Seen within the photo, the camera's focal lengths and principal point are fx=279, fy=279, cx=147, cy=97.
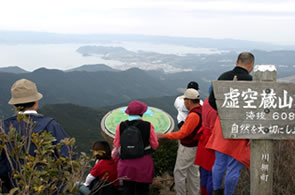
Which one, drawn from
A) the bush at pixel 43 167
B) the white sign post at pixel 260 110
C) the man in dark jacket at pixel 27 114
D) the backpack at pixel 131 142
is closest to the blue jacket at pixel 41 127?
the man in dark jacket at pixel 27 114

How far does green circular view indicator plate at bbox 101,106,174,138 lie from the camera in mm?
4625

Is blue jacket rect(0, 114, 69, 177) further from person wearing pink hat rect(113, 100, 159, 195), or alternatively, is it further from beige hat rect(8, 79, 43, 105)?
person wearing pink hat rect(113, 100, 159, 195)

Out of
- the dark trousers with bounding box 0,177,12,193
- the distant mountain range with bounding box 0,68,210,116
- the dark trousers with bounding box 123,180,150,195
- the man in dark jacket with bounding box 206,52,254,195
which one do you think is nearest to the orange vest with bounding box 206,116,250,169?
the man in dark jacket with bounding box 206,52,254,195

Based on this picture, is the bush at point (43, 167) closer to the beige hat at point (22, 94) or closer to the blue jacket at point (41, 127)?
the blue jacket at point (41, 127)

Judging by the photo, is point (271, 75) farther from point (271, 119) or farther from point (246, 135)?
point (246, 135)

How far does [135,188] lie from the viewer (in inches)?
149

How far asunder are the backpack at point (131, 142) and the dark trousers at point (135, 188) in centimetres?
45

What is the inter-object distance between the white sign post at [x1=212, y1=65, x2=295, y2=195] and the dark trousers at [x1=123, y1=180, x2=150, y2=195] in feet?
5.41

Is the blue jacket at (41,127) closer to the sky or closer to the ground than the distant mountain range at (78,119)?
closer to the sky

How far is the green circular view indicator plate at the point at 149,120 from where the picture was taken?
462cm

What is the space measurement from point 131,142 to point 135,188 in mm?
760

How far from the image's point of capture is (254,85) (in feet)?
8.29

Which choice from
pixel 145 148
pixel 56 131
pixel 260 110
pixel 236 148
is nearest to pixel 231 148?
pixel 236 148

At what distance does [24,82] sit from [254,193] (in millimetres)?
2518
